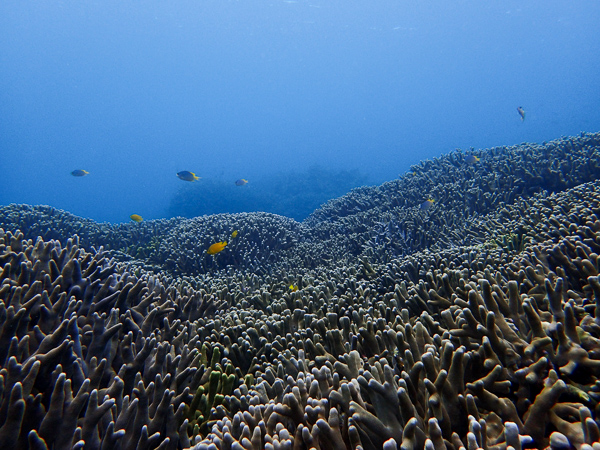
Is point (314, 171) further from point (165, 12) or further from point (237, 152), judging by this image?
point (237, 152)

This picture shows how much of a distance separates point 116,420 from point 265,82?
17934 cm

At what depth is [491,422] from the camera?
146 centimetres

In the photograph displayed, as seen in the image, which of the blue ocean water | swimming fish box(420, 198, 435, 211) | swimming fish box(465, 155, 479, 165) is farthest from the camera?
the blue ocean water

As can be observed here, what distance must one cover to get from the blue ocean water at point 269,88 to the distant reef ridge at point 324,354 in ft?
326

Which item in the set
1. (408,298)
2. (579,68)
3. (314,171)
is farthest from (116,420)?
(579,68)

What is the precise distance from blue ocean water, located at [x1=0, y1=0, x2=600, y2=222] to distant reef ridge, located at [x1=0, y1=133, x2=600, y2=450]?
9931 centimetres

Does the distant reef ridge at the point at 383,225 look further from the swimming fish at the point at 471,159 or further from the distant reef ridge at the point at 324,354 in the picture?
the distant reef ridge at the point at 324,354

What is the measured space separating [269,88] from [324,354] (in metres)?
179

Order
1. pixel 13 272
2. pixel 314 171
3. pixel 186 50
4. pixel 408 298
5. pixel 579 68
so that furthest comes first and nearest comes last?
pixel 186 50 → pixel 579 68 → pixel 314 171 → pixel 408 298 → pixel 13 272

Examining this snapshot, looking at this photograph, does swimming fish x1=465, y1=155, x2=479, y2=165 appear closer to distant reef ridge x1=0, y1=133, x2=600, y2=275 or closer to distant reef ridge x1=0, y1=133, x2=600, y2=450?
distant reef ridge x1=0, y1=133, x2=600, y2=275

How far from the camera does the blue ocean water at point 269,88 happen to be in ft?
351

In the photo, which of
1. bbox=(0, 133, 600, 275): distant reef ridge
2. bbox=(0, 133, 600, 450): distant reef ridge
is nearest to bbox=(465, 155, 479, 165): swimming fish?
bbox=(0, 133, 600, 275): distant reef ridge

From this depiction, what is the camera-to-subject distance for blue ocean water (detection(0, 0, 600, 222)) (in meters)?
107

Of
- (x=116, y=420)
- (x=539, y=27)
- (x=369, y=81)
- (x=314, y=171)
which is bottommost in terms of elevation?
(x=116, y=420)
